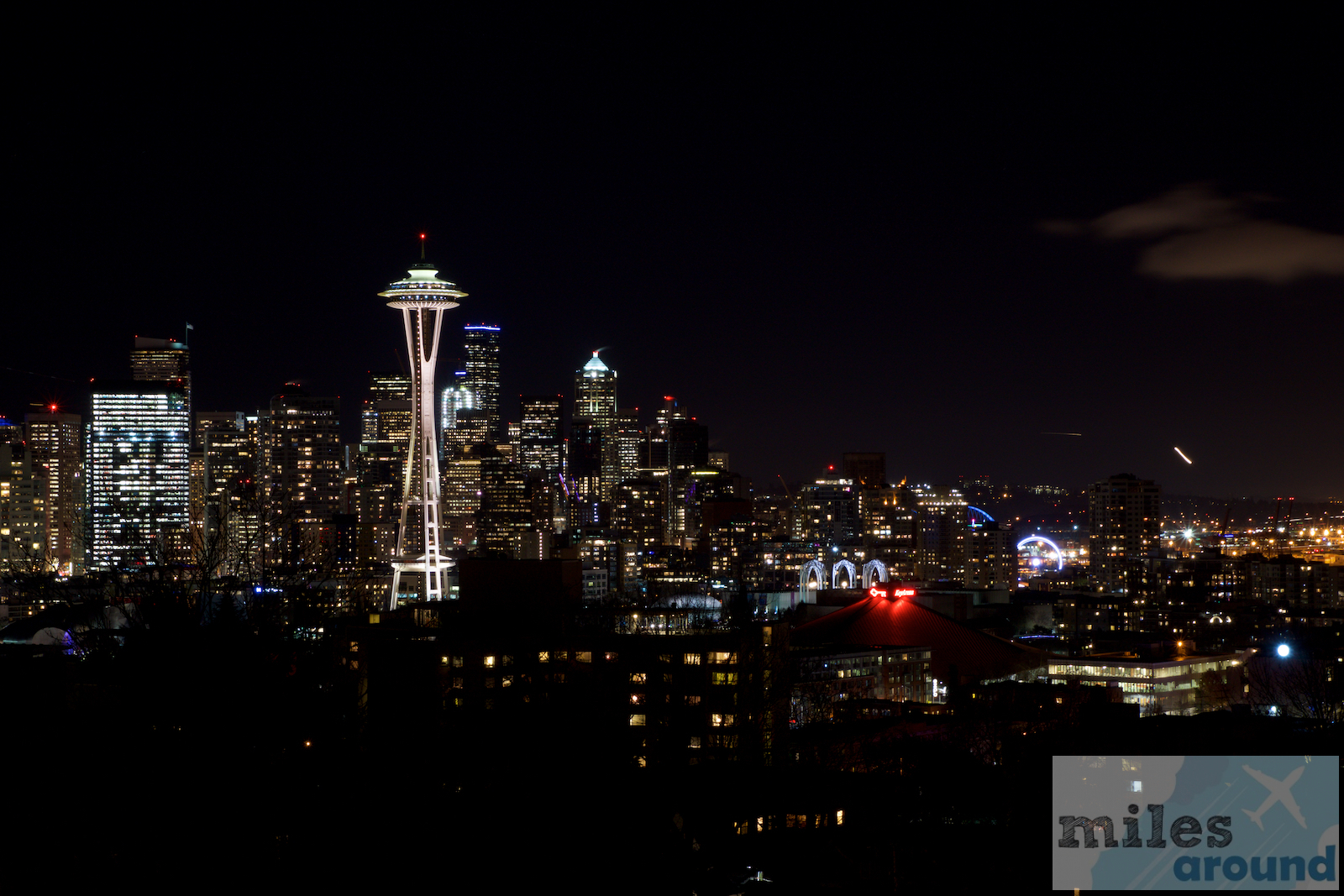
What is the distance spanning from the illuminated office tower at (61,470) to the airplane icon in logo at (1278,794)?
2928 inches

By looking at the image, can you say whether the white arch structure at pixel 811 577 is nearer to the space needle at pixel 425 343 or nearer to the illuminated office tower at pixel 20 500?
the space needle at pixel 425 343

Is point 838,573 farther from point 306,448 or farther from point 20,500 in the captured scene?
point 20,500

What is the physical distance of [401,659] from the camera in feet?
114

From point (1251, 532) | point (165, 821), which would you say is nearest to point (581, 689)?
point (165, 821)

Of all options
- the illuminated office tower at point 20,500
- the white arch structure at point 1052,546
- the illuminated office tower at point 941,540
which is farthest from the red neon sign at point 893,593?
the white arch structure at point 1052,546

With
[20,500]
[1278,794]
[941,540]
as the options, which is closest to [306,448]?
[20,500]

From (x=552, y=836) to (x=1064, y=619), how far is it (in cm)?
7066

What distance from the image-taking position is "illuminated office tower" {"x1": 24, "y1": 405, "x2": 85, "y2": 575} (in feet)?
282

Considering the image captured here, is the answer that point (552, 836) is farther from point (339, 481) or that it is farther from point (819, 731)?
point (339, 481)

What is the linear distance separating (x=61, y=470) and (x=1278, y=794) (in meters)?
90.8

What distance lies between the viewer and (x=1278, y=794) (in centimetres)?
1714

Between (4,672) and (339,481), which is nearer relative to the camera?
(4,672)

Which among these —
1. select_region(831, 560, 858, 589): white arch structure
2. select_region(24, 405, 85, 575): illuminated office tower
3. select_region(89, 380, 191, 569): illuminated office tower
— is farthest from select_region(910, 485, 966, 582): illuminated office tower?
select_region(24, 405, 85, 575): illuminated office tower

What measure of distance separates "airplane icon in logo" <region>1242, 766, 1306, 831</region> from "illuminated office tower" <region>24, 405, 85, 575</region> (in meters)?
74.4
